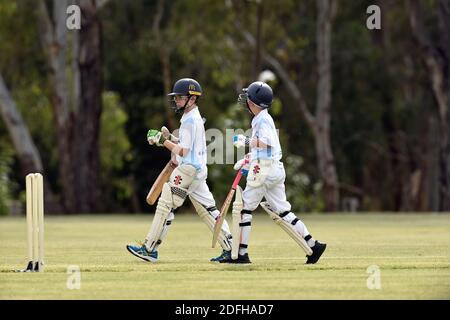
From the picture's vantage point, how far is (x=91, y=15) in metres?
41.5

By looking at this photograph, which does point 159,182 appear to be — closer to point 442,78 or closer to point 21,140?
point 21,140

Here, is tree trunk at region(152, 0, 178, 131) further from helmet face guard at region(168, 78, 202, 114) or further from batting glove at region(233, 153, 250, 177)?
batting glove at region(233, 153, 250, 177)

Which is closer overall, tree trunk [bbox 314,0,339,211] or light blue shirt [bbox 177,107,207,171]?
light blue shirt [bbox 177,107,207,171]

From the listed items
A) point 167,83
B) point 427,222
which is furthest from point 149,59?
point 427,222

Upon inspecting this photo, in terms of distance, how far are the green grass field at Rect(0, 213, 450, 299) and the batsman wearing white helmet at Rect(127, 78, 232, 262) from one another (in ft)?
1.13

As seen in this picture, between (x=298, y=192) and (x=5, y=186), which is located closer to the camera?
(x=5, y=186)

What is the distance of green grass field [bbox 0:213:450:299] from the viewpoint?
13672mm

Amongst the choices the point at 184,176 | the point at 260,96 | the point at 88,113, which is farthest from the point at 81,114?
the point at 260,96

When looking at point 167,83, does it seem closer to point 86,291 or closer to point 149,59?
point 149,59

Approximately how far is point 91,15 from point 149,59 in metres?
15.2

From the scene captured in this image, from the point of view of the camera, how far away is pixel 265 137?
1678cm

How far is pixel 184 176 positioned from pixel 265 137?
1.43 meters

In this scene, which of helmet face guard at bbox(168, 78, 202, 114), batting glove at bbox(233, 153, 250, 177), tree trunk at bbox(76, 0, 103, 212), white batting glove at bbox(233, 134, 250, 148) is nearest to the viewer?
white batting glove at bbox(233, 134, 250, 148)

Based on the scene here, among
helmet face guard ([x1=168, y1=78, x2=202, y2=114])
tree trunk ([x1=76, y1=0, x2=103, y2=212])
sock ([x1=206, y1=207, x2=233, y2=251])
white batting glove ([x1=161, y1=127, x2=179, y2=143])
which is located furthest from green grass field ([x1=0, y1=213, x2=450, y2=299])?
tree trunk ([x1=76, y1=0, x2=103, y2=212])
